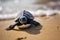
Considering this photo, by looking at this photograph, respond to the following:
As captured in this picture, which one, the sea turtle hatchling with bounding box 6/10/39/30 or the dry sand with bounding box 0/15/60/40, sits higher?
the sea turtle hatchling with bounding box 6/10/39/30

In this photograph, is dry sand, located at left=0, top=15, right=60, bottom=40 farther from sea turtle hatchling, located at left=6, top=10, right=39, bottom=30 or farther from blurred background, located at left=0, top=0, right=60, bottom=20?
blurred background, located at left=0, top=0, right=60, bottom=20

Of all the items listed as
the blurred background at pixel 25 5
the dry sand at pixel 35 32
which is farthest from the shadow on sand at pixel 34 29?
the blurred background at pixel 25 5

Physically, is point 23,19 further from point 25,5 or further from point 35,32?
point 25,5

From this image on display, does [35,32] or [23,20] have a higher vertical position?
[23,20]

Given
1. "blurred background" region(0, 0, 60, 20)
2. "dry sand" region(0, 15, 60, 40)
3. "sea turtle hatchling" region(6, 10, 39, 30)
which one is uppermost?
"blurred background" region(0, 0, 60, 20)

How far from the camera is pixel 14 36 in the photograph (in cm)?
147

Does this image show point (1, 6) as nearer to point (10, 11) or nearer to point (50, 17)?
point (10, 11)

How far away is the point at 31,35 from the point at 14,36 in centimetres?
16

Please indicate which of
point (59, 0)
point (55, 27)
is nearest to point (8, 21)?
point (55, 27)

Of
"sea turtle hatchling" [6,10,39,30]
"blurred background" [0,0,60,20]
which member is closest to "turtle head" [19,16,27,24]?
"sea turtle hatchling" [6,10,39,30]

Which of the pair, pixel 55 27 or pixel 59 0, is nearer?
pixel 55 27

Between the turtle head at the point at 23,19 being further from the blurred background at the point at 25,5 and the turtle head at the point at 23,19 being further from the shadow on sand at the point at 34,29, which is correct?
the blurred background at the point at 25,5

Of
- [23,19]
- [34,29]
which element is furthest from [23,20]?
[34,29]

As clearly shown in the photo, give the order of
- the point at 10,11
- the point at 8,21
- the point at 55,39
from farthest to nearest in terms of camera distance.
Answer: the point at 10,11 < the point at 8,21 < the point at 55,39
